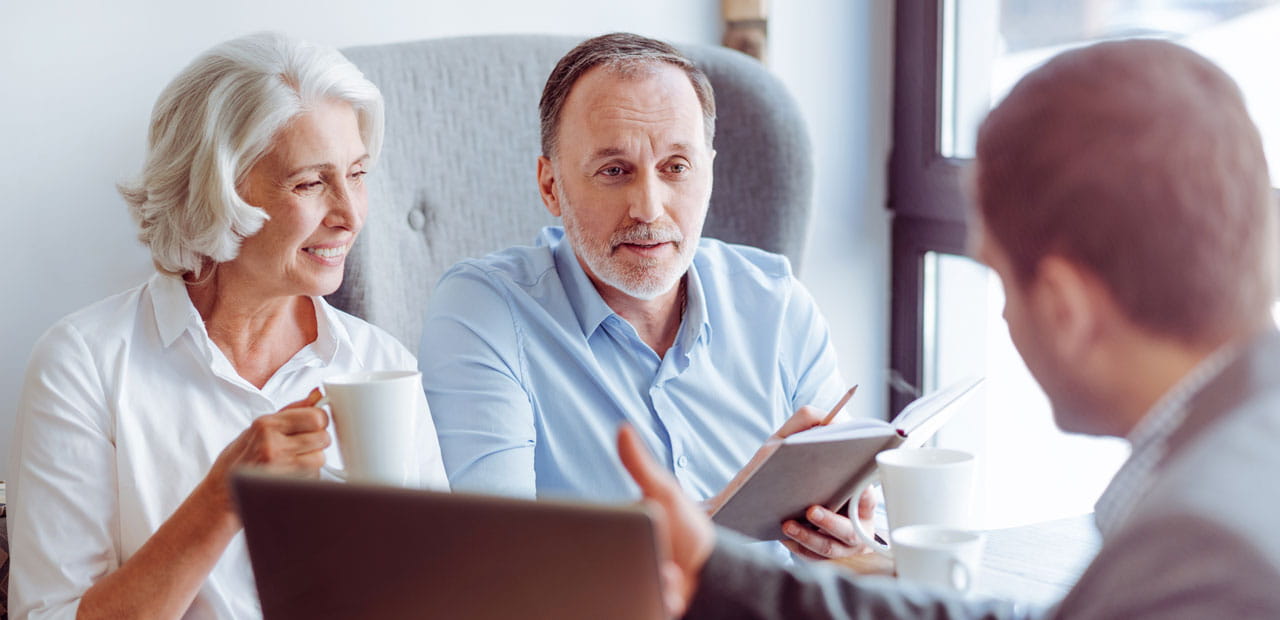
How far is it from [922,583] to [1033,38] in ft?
6.27

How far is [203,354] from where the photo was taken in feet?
4.74

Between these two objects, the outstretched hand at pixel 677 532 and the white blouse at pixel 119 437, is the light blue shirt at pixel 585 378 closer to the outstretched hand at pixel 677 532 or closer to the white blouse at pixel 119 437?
the white blouse at pixel 119 437

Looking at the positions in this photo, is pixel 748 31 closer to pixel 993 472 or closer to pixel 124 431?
pixel 993 472

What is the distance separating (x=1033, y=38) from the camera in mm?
2736

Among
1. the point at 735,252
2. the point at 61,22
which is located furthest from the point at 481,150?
the point at 61,22

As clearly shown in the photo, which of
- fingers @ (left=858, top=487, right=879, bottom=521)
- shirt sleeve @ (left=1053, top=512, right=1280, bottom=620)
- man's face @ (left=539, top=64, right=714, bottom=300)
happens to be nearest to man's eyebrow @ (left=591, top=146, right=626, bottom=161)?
man's face @ (left=539, top=64, right=714, bottom=300)

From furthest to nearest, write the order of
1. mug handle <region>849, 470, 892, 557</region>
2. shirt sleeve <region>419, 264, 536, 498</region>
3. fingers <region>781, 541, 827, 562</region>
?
shirt sleeve <region>419, 264, 536, 498</region> < fingers <region>781, 541, 827, 562</region> < mug handle <region>849, 470, 892, 557</region>

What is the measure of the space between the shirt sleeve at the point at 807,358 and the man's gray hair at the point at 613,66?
287 millimetres

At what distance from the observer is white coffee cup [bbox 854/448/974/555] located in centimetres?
124

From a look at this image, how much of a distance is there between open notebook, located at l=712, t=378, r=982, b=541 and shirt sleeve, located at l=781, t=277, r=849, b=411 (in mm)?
449

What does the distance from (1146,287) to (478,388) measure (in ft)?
3.41

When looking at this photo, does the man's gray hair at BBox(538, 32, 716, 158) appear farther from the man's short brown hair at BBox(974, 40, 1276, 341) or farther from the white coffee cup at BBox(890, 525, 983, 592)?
the man's short brown hair at BBox(974, 40, 1276, 341)

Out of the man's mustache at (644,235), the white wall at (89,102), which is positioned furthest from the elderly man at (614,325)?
the white wall at (89,102)

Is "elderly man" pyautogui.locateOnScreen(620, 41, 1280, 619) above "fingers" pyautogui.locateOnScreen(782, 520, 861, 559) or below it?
above
